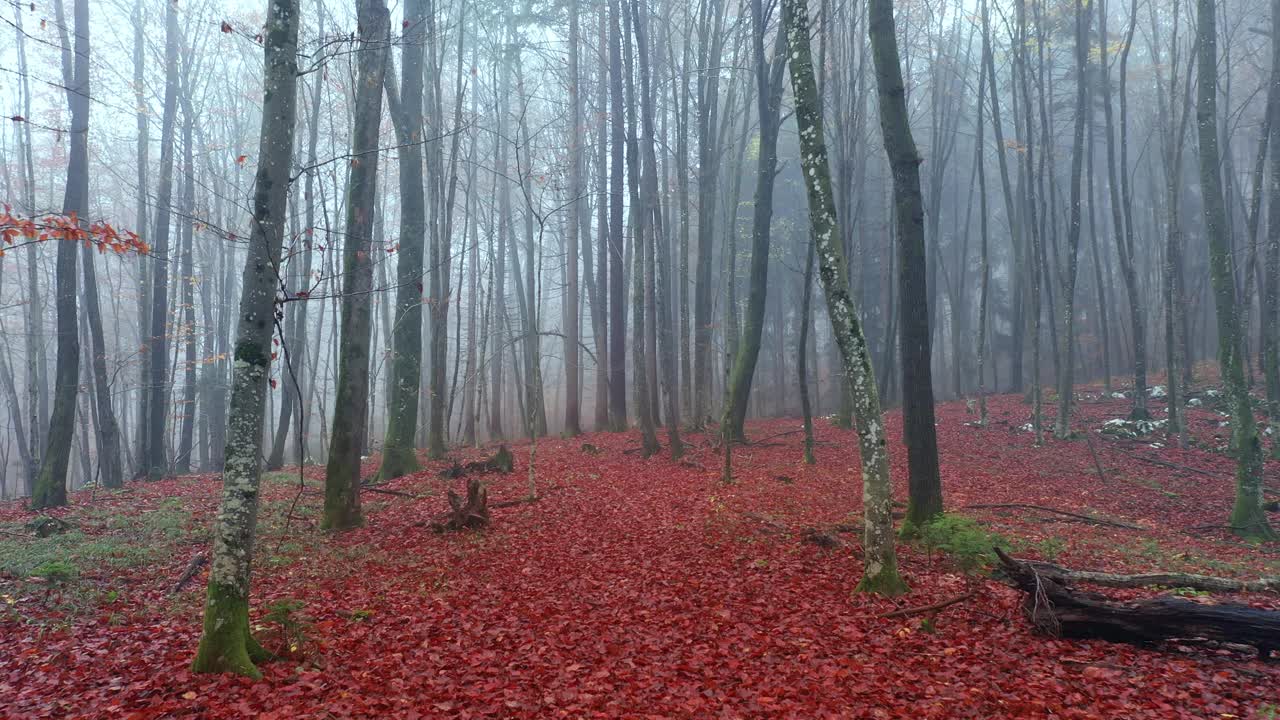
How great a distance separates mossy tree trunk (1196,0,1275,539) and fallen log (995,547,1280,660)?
6434 millimetres

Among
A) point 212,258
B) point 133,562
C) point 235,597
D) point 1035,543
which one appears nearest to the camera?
point 235,597

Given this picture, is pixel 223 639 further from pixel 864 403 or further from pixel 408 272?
pixel 408 272

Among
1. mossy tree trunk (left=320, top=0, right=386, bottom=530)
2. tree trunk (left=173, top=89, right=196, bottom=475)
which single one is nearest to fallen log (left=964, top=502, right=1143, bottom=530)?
mossy tree trunk (left=320, top=0, right=386, bottom=530)

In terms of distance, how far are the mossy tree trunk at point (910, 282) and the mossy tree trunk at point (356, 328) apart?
6.63 meters

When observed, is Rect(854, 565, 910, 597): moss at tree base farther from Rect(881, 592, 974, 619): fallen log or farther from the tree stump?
the tree stump

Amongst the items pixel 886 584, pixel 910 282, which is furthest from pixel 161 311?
pixel 886 584

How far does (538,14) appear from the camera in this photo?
66.1 feet

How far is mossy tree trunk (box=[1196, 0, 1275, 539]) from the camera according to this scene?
9688mm

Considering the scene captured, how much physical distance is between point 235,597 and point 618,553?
435 centimetres

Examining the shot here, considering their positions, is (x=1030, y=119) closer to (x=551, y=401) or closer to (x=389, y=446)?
(x=389, y=446)

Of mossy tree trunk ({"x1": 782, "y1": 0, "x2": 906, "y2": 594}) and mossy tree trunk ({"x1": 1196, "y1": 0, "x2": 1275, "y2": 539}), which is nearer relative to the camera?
mossy tree trunk ({"x1": 782, "y1": 0, "x2": 906, "y2": 594})

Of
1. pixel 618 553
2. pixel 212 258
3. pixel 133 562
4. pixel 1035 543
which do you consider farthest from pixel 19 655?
pixel 212 258

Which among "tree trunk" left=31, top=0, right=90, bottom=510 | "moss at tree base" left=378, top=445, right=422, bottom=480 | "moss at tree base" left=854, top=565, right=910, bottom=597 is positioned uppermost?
"tree trunk" left=31, top=0, right=90, bottom=510

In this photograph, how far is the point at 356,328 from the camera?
9.21 meters
